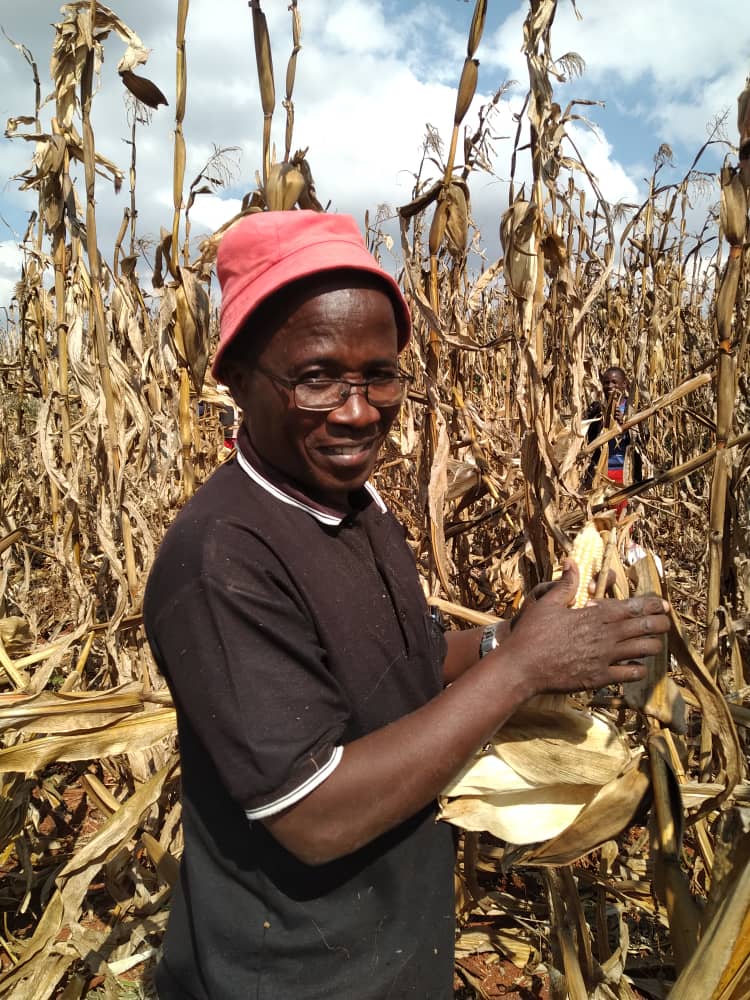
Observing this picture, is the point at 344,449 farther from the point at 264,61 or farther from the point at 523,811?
the point at 264,61

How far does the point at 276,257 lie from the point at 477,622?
925 mm

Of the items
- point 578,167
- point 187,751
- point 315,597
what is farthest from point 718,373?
point 187,751

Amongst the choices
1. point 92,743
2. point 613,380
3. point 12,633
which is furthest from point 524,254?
point 613,380

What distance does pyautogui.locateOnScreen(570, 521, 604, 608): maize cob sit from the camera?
1.14m

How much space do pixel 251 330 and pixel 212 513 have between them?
→ 0.30 m

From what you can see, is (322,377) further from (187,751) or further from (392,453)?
(392,453)

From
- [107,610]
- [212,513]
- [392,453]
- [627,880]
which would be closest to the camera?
[212,513]

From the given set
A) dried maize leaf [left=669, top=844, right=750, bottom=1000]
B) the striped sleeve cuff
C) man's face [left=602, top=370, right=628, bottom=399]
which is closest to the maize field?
dried maize leaf [left=669, top=844, right=750, bottom=1000]

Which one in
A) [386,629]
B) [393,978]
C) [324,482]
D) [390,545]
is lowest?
[393,978]

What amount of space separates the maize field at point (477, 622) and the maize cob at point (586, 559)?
0.02m

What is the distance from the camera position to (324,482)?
3.75ft

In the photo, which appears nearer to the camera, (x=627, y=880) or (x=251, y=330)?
(x=251, y=330)

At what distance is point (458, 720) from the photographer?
979 millimetres

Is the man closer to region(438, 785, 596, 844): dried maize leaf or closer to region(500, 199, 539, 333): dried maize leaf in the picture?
region(438, 785, 596, 844): dried maize leaf
